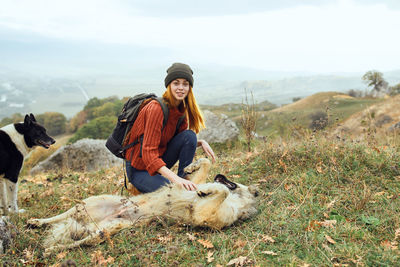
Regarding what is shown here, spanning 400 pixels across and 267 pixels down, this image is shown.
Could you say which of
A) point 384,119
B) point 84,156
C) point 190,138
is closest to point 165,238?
point 190,138

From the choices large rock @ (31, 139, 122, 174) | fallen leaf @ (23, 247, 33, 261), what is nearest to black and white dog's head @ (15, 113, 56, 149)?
fallen leaf @ (23, 247, 33, 261)

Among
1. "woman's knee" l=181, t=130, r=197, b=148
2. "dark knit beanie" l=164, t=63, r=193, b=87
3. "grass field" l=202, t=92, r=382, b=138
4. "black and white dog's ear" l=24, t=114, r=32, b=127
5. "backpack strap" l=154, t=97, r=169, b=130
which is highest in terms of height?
"dark knit beanie" l=164, t=63, r=193, b=87

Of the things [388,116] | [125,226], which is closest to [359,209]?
[125,226]

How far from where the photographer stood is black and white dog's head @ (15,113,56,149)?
191 inches

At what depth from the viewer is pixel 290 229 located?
3.27 metres

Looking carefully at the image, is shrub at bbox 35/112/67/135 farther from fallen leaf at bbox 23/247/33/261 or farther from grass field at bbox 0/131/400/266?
fallen leaf at bbox 23/247/33/261

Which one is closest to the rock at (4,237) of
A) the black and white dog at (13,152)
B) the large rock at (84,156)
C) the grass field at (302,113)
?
the black and white dog at (13,152)

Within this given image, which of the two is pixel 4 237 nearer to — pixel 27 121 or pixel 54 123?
pixel 27 121

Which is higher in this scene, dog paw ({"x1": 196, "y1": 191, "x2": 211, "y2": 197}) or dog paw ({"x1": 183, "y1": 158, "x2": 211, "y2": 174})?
dog paw ({"x1": 183, "y1": 158, "x2": 211, "y2": 174})

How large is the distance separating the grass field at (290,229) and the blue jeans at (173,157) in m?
0.55

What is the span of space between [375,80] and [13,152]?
78082mm

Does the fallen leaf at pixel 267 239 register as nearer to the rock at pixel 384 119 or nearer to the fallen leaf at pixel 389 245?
the fallen leaf at pixel 389 245

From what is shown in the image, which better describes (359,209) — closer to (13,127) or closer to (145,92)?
(145,92)

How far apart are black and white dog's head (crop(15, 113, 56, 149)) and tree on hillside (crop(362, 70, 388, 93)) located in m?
75.3
